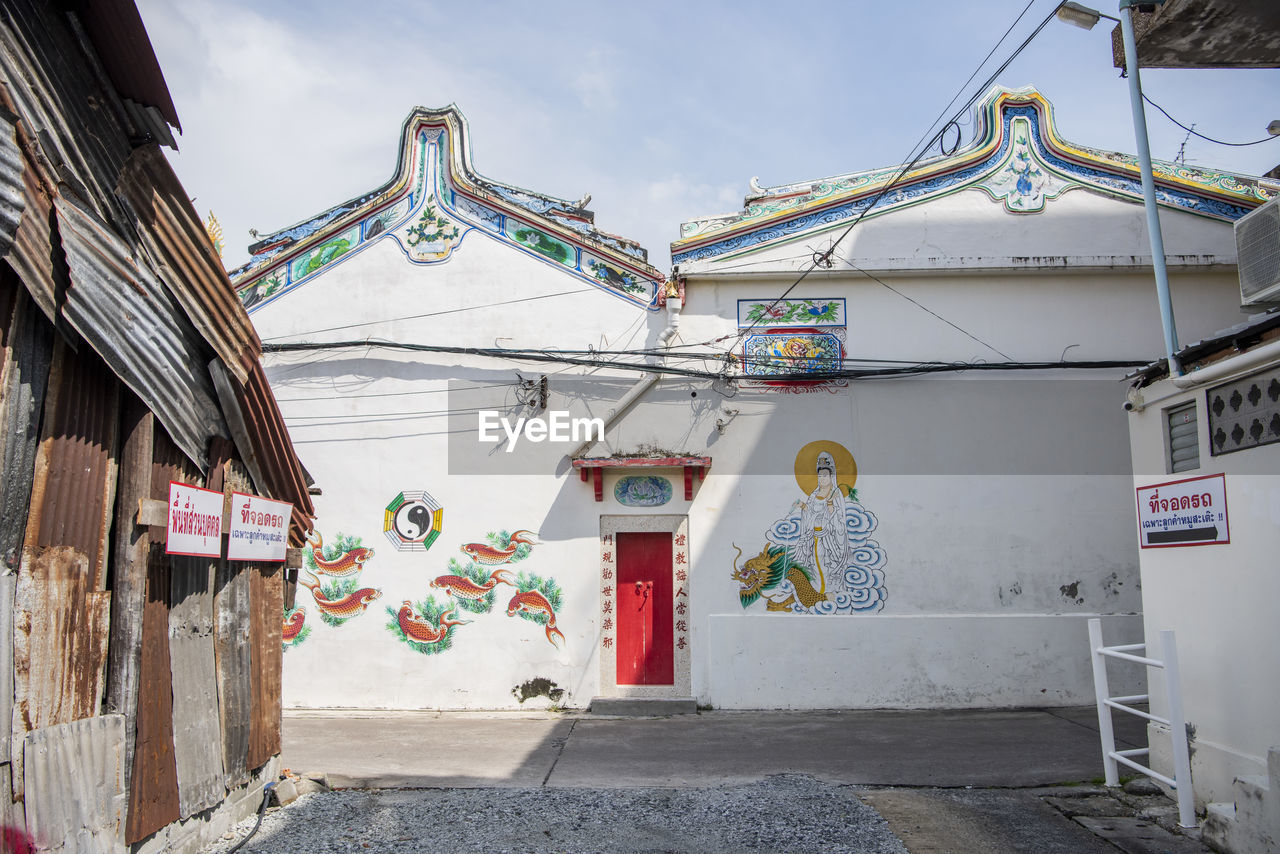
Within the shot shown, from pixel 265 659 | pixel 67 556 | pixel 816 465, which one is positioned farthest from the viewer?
pixel 816 465

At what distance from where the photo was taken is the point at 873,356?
36.3 ft

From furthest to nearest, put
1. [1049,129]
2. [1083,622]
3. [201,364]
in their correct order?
1. [1049,129]
2. [1083,622]
3. [201,364]

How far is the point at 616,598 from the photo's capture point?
424 inches

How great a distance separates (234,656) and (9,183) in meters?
3.27

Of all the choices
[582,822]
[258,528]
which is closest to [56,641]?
[258,528]

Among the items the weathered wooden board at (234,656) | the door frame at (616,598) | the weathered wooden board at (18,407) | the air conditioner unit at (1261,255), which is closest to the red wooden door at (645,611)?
the door frame at (616,598)

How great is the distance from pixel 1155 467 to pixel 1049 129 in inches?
247

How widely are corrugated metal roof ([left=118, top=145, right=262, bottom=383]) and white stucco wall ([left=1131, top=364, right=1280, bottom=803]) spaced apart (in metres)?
6.28

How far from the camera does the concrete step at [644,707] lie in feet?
34.0

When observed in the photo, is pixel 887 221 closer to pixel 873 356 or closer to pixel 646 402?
pixel 873 356

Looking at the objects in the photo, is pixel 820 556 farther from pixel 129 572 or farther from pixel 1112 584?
pixel 129 572

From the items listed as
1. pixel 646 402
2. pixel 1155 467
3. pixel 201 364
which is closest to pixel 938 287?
pixel 646 402

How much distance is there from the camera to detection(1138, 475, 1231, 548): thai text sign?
6.00m

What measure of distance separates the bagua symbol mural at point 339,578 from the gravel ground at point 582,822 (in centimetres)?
398
